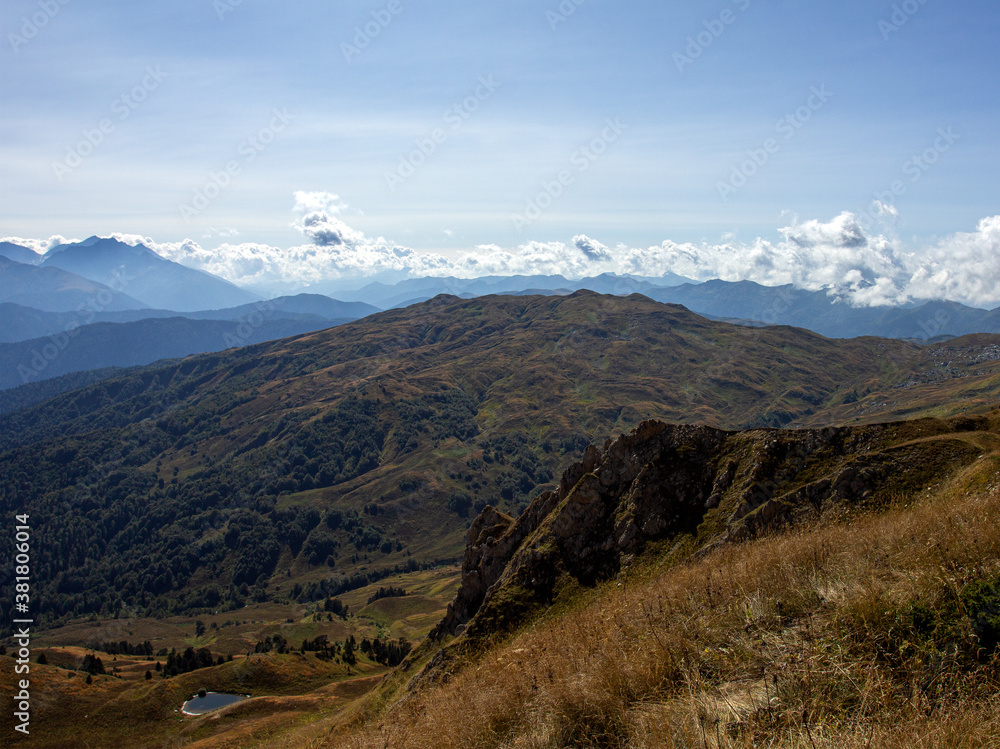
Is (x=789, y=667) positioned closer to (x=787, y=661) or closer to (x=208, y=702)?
(x=787, y=661)

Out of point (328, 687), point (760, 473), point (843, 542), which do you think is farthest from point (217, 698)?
point (843, 542)

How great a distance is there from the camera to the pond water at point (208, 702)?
7075 cm

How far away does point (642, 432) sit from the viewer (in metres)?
35.3

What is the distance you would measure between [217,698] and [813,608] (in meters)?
87.8

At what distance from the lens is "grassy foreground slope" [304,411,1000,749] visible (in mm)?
6652

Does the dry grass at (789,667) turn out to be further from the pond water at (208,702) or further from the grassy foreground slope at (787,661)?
the pond water at (208,702)

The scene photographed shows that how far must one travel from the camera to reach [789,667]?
7.70 metres

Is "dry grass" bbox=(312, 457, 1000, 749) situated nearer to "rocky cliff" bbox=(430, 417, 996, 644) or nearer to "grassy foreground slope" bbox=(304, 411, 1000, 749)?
"grassy foreground slope" bbox=(304, 411, 1000, 749)

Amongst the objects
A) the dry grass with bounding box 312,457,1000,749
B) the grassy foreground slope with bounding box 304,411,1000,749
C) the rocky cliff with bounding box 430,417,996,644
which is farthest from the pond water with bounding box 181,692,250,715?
the dry grass with bounding box 312,457,1000,749

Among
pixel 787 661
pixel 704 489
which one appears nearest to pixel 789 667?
pixel 787 661

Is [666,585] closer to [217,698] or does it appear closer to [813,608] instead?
[813,608]

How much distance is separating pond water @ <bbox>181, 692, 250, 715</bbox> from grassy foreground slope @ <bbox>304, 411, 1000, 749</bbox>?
73.3 metres

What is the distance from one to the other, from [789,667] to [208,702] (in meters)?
87.2

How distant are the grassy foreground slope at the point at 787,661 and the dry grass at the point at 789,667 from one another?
1.1 inches
